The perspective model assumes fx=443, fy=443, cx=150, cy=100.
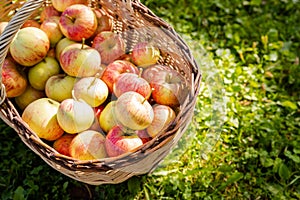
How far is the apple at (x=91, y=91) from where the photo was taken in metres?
1.49

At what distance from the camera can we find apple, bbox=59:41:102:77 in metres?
1.57

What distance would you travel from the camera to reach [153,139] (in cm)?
131

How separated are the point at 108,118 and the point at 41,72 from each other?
352 mm

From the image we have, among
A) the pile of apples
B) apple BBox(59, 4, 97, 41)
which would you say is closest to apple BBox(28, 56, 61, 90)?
the pile of apples

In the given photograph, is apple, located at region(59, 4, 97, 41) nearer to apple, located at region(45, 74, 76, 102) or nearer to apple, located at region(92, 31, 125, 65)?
apple, located at region(92, 31, 125, 65)

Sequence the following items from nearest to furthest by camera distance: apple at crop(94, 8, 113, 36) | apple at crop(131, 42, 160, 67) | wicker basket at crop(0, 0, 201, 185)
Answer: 1. wicker basket at crop(0, 0, 201, 185)
2. apple at crop(131, 42, 160, 67)
3. apple at crop(94, 8, 113, 36)

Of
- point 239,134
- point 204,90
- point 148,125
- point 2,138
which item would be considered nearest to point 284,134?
point 239,134

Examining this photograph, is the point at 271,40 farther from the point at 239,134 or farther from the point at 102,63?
the point at 102,63

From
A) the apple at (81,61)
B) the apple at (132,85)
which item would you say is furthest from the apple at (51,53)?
the apple at (132,85)

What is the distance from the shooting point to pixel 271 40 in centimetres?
227

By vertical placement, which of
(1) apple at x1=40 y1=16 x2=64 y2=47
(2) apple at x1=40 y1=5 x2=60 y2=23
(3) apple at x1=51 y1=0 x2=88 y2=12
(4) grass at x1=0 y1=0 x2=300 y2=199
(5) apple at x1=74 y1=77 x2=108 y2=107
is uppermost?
(3) apple at x1=51 y1=0 x2=88 y2=12

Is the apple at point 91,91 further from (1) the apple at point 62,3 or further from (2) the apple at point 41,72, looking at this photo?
(1) the apple at point 62,3

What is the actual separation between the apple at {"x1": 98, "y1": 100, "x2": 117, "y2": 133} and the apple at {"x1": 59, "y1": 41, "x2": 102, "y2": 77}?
16 cm

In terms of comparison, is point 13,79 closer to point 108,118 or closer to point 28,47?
point 28,47
